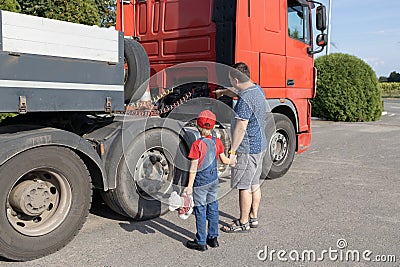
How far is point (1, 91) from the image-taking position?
2945 mm

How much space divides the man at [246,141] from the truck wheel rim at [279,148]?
204cm

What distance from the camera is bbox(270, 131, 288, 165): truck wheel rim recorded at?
6.20m

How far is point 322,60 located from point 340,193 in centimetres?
1309

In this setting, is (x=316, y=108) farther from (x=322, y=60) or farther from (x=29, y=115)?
(x=29, y=115)

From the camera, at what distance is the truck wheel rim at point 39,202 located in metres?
3.39

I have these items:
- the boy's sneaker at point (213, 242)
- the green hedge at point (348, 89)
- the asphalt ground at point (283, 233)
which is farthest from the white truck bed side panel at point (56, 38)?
the green hedge at point (348, 89)

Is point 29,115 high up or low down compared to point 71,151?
up

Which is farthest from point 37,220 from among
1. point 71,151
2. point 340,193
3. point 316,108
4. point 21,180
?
point 316,108

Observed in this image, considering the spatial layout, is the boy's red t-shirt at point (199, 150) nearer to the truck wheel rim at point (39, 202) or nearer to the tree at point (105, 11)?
the truck wheel rim at point (39, 202)

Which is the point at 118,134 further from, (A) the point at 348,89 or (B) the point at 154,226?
(A) the point at 348,89

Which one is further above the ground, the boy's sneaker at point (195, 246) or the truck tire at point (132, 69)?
the truck tire at point (132, 69)

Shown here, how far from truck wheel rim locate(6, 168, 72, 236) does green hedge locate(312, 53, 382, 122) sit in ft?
49.3

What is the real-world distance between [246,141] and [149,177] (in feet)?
3.66

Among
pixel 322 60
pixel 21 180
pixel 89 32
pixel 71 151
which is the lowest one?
pixel 21 180
